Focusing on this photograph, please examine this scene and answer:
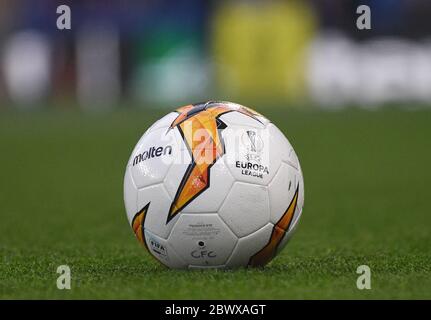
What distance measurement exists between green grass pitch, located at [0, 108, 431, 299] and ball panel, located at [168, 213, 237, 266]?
128 millimetres

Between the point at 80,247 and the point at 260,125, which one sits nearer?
the point at 260,125

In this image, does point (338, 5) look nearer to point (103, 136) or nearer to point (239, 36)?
point (239, 36)

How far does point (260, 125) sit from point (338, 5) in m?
18.4

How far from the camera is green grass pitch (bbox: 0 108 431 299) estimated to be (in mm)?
5078

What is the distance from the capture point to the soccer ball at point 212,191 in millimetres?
5270

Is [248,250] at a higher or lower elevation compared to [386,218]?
higher

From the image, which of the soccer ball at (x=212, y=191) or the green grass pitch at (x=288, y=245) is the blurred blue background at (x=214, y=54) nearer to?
the green grass pitch at (x=288, y=245)

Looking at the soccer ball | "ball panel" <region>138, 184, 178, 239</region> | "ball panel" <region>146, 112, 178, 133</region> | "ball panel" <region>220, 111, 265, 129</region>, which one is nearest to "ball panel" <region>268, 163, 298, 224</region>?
the soccer ball

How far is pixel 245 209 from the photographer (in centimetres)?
533

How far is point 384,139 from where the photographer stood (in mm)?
16359

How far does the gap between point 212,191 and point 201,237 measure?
0.24m

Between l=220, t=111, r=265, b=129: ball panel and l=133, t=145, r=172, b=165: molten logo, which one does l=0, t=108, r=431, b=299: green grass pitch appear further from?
l=220, t=111, r=265, b=129: ball panel

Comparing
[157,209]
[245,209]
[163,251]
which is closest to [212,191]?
[245,209]
